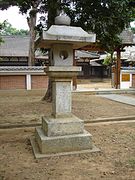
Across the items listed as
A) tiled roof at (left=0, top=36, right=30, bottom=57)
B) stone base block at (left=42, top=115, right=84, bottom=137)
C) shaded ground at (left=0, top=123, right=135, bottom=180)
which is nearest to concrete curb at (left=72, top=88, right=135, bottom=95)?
tiled roof at (left=0, top=36, right=30, bottom=57)

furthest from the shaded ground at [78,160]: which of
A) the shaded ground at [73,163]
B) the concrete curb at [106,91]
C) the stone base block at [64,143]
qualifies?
the concrete curb at [106,91]

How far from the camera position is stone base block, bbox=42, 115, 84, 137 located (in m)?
5.70

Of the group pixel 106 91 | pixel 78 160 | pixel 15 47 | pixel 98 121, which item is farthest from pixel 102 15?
pixel 15 47

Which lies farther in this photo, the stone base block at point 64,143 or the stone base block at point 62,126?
the stone base block at point 62,126

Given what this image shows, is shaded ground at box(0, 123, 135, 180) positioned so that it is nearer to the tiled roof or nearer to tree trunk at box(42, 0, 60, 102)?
tree trunk at box(42, 0, 60, 102)

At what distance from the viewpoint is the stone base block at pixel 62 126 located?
5.70 m

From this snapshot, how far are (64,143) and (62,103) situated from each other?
36.4 inches

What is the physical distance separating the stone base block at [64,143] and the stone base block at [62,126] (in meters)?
0.12

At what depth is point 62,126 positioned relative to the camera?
5.77m

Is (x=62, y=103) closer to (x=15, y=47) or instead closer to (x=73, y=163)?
(x=73, y=163)

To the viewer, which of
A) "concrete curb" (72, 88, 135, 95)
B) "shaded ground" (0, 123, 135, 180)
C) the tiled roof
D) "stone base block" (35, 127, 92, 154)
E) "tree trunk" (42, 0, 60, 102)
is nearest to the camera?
"shaded ground" (0, 123, 135, 180)

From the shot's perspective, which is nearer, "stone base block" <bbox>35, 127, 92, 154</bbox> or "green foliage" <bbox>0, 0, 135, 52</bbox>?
"stone base block" <bbox>35, 127, 92, 154</bbox>

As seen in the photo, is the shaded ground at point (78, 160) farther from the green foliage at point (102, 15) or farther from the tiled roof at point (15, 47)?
the tiled roof at point (15, 47)

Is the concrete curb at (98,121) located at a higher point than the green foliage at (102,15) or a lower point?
lower
